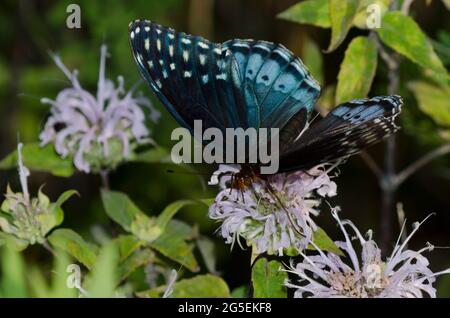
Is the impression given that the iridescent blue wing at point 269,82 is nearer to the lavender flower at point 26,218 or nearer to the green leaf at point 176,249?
the green leaf at point 176,249

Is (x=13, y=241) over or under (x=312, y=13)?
under

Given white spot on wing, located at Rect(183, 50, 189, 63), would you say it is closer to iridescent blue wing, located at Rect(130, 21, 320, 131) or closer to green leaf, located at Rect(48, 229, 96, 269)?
iridescent blue wing, located at Rect(130, 21, 320, 131)

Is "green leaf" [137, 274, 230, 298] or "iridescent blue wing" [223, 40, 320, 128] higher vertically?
"iridescent blue wing" [223, 40, 320, 128]

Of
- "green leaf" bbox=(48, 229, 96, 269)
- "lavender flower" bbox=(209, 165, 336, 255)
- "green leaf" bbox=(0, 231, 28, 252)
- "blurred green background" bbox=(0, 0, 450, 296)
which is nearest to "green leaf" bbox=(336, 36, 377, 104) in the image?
"lavender flower" bbox=(209, 165, 336, 255)

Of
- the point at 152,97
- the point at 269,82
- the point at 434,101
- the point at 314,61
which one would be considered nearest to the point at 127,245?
the point at 269,82

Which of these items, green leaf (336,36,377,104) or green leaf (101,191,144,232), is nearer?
green leaf (336,36,377,104)

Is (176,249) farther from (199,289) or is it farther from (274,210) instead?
(274,210)

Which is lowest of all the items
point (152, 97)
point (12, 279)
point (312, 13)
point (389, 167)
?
point (12, 279)
